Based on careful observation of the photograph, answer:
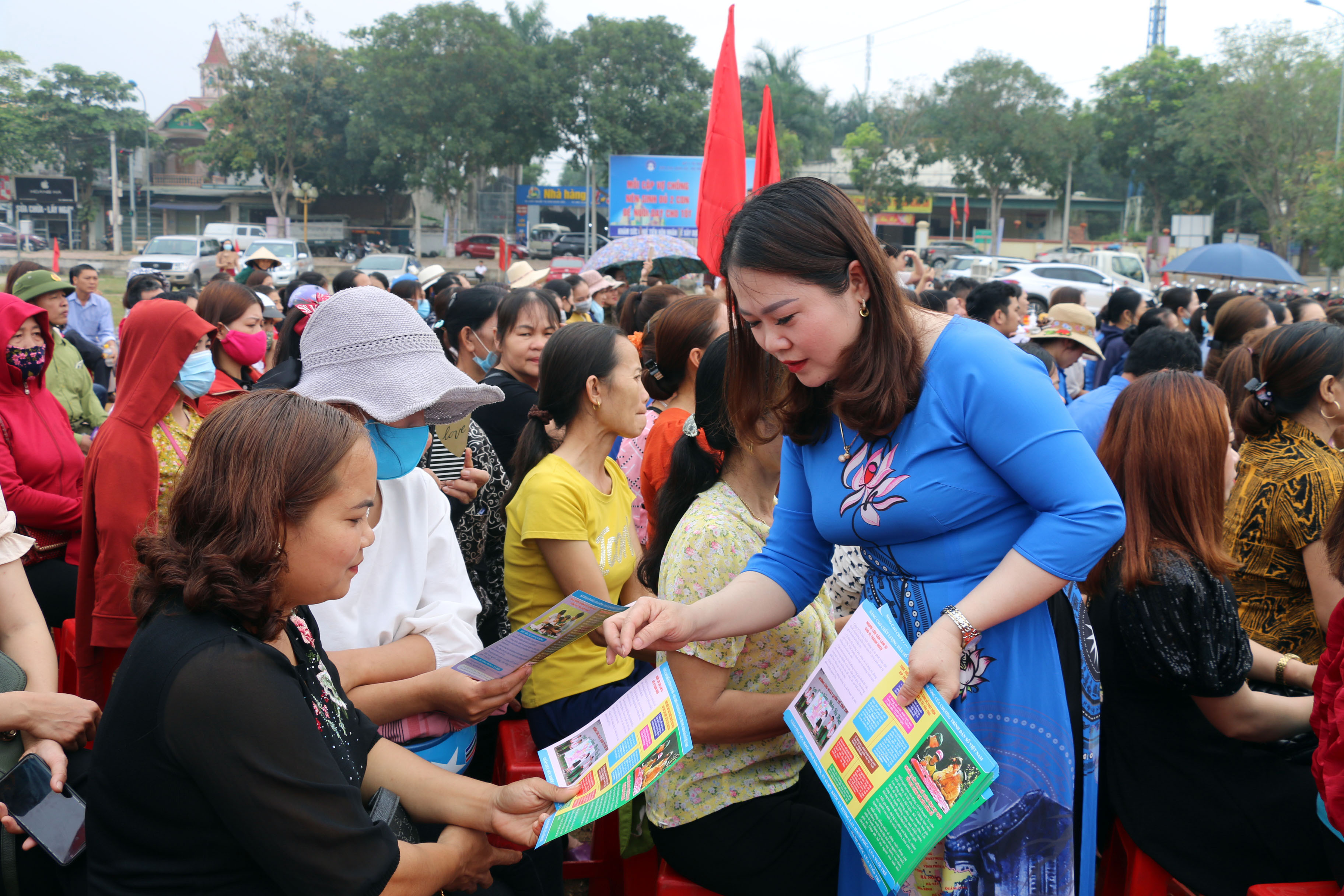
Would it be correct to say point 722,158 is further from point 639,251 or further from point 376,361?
point 639,251

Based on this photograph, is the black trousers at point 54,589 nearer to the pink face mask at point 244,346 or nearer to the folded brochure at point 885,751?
the pink face mask at point 244,346

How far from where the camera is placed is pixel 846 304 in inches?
72.4

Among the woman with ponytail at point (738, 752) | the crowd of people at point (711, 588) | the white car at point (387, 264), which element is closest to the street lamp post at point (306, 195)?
the white car at point (387, 264)

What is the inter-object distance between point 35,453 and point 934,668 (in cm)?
387

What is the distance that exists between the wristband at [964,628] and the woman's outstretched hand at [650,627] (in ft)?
1.83

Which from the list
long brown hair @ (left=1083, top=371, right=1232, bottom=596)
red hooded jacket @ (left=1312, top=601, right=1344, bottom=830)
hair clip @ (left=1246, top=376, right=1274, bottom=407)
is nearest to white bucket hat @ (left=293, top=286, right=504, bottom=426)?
long brown hair @ (left=1083, top=371, right=1232, bottom=596)

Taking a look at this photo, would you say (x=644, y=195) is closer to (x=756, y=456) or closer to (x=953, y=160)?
(x=756, y=456)

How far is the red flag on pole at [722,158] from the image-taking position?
20.1 feet

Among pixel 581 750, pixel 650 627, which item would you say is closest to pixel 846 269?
pixel 650 627

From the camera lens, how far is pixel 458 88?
115ft

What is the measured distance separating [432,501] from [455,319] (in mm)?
2636

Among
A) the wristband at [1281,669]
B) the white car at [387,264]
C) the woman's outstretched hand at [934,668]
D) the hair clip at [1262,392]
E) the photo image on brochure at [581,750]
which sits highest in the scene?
the white car at [387,264]

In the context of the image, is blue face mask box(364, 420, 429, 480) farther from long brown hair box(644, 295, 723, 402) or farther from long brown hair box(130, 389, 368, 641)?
long brown hair box(644, 295, 723, 402)

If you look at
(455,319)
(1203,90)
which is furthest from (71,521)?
(1203,90)
